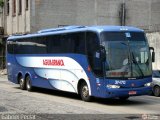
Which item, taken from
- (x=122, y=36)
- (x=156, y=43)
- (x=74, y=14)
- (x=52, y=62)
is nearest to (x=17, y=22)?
(x=74, y=14)

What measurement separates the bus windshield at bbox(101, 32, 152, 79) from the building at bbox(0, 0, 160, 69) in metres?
25.6

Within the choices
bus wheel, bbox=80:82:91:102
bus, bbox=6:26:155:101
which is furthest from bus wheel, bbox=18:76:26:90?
Result: bus wheel, bbox=80:82:91:102

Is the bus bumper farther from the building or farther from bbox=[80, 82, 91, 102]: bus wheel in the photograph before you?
the building

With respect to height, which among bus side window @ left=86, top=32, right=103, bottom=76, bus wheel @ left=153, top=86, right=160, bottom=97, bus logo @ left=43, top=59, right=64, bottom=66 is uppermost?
bus side window @ left=86, top=32, right=103, bottom=76

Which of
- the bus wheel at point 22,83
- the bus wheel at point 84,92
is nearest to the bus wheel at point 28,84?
the bus wheel at point 22,83

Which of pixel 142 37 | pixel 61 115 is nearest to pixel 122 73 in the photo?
pixel 142 37

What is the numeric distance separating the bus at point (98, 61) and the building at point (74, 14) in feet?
77.0

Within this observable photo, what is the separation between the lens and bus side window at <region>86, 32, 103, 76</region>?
18.3m

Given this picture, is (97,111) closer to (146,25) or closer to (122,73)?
(122,73)

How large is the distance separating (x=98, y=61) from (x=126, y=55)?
1.15 m

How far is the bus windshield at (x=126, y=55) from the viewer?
17.9 metres

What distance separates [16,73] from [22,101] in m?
8.65

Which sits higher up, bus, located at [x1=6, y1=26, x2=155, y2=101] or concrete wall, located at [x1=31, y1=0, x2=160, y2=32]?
concrete wall, located at [x1=31, y1=0, x2=160, y2=32]

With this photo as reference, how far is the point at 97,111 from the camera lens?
51.6 feet
